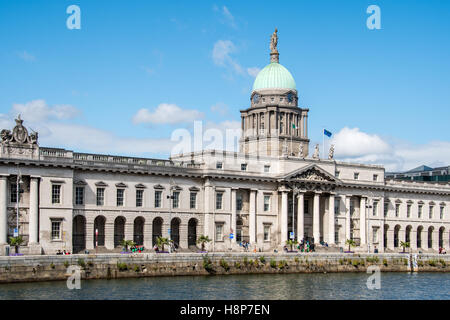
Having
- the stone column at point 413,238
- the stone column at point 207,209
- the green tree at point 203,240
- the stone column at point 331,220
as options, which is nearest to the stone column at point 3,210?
the green tree at point 203,240

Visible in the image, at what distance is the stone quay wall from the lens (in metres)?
67.2

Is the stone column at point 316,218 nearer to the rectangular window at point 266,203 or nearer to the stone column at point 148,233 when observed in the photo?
the rectangular window at point 266,203

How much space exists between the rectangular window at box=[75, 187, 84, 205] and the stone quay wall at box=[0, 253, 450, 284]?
1686 centimetres

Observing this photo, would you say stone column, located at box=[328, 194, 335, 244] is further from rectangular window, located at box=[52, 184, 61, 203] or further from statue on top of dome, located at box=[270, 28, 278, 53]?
rectangular window, located at box=[52, 184, 61, 203]

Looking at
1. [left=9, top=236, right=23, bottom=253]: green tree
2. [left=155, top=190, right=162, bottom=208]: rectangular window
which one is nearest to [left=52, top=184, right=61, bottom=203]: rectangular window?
[left=9, top=236, right=23, bottom=253]: green tree

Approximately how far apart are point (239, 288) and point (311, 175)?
136 feet

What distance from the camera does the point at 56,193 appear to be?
8525 cm

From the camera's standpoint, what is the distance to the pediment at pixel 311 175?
10475 cm

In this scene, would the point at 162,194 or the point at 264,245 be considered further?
the point at 264,245

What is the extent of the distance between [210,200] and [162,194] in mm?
6774

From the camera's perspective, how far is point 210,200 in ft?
325
